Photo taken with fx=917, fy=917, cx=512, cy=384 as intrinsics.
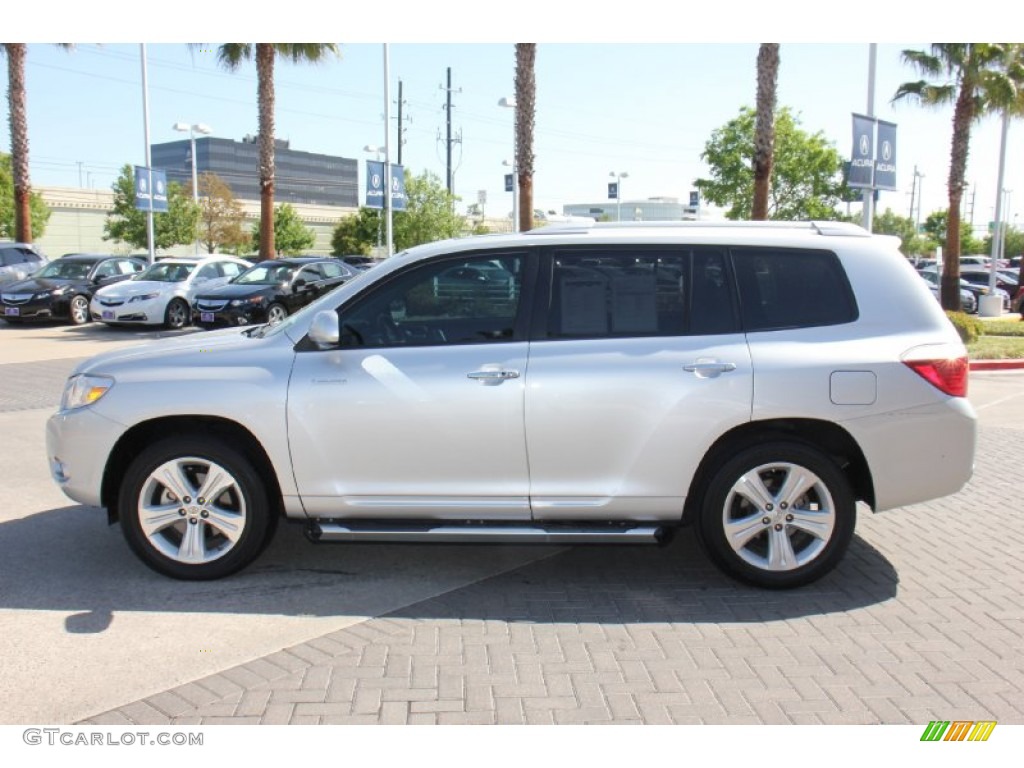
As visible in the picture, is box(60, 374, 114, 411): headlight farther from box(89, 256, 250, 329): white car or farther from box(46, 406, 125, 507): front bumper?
box(89, 256, 250, 329): white car

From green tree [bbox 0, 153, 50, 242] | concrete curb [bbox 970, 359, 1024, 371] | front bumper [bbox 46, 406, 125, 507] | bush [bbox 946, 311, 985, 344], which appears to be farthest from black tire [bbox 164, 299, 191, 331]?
green tree [bbox 0, 153, 50, 242]

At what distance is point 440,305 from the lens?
487cm

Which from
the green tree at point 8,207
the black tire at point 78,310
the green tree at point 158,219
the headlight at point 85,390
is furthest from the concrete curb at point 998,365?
the green tree at point 8,207

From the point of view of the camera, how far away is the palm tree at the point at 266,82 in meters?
25.3

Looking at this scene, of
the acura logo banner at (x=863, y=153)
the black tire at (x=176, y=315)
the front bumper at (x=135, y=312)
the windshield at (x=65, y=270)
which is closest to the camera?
the acura logo banner at (x=863, y=153)

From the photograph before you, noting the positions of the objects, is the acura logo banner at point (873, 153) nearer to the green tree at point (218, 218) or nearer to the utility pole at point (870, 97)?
the utility pole at point (870, 97)

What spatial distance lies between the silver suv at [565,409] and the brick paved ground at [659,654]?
0.35m

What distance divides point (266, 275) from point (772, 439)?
54.9 ft

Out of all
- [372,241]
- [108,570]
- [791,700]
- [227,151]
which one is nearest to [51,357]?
[108,570]

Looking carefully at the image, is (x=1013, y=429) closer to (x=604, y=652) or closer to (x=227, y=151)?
(x=604, y=652)

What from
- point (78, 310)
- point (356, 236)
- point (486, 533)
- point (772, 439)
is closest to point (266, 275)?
point (78, 310)

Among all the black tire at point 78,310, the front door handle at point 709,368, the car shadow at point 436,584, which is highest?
the front door handle at point 709,368

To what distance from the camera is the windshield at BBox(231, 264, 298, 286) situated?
19547mm

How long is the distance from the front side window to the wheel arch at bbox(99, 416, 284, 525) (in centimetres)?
76
